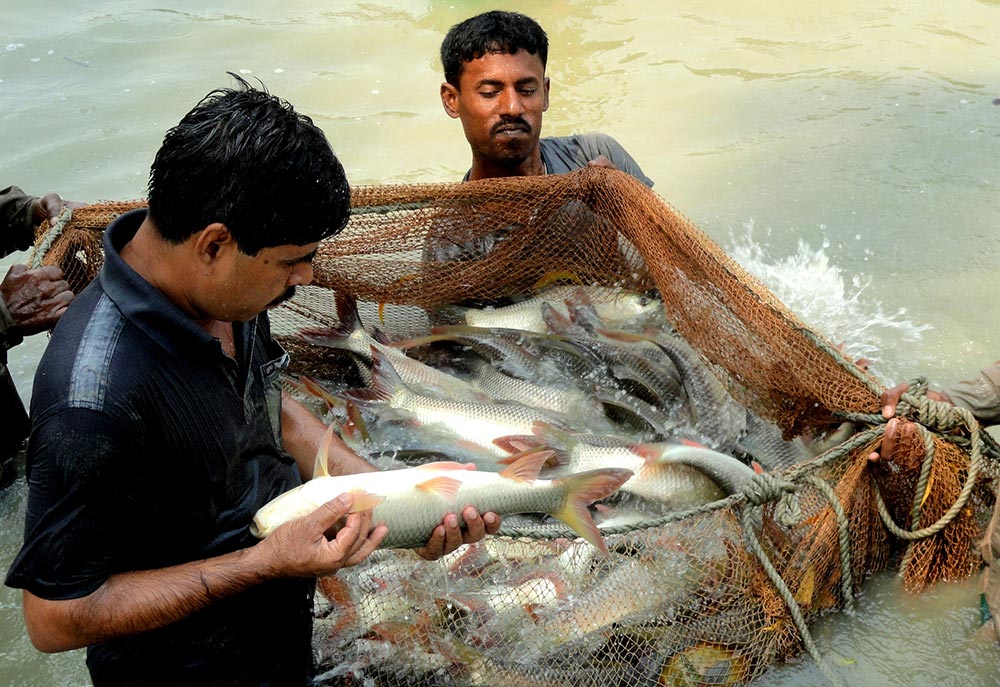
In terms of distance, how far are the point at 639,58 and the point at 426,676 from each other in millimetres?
7610

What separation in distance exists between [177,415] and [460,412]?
2.11 m

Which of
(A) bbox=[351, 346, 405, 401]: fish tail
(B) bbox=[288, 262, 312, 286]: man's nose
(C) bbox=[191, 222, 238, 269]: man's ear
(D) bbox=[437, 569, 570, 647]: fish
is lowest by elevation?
Answer: (D) bbox=[437, 569, 570, 647]: fish

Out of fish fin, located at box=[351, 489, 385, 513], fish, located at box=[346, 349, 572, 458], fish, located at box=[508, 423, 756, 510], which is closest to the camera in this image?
fish fin, located at box=[351, 489, 385, 513]

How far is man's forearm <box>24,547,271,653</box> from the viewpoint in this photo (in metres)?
2.32

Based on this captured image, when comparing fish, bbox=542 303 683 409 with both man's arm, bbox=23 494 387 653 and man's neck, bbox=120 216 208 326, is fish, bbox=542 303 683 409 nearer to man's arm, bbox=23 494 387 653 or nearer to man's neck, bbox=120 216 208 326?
man's arm, bbox=23 494 387 653

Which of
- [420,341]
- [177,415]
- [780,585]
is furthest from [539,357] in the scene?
[177,415]

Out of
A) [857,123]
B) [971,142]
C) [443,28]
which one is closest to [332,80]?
[443,28]

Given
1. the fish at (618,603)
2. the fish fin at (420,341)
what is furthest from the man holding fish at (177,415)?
the fish fin at (420,341)

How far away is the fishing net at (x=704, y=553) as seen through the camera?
11.6 feet

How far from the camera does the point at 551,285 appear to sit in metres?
5.08

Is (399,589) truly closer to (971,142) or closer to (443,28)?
(971,142)

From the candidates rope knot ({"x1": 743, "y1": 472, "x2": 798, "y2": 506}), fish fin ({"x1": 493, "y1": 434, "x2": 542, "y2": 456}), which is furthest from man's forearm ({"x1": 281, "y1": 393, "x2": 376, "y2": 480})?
rope knot ({"x1": 743, "y1": 472, "x2": 798, "y2": 506})

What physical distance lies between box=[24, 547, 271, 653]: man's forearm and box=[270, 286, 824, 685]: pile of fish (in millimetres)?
167

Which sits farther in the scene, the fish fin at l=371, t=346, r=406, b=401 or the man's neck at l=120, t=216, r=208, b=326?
the fish fin at l=371, t=346, r=406, b=401
